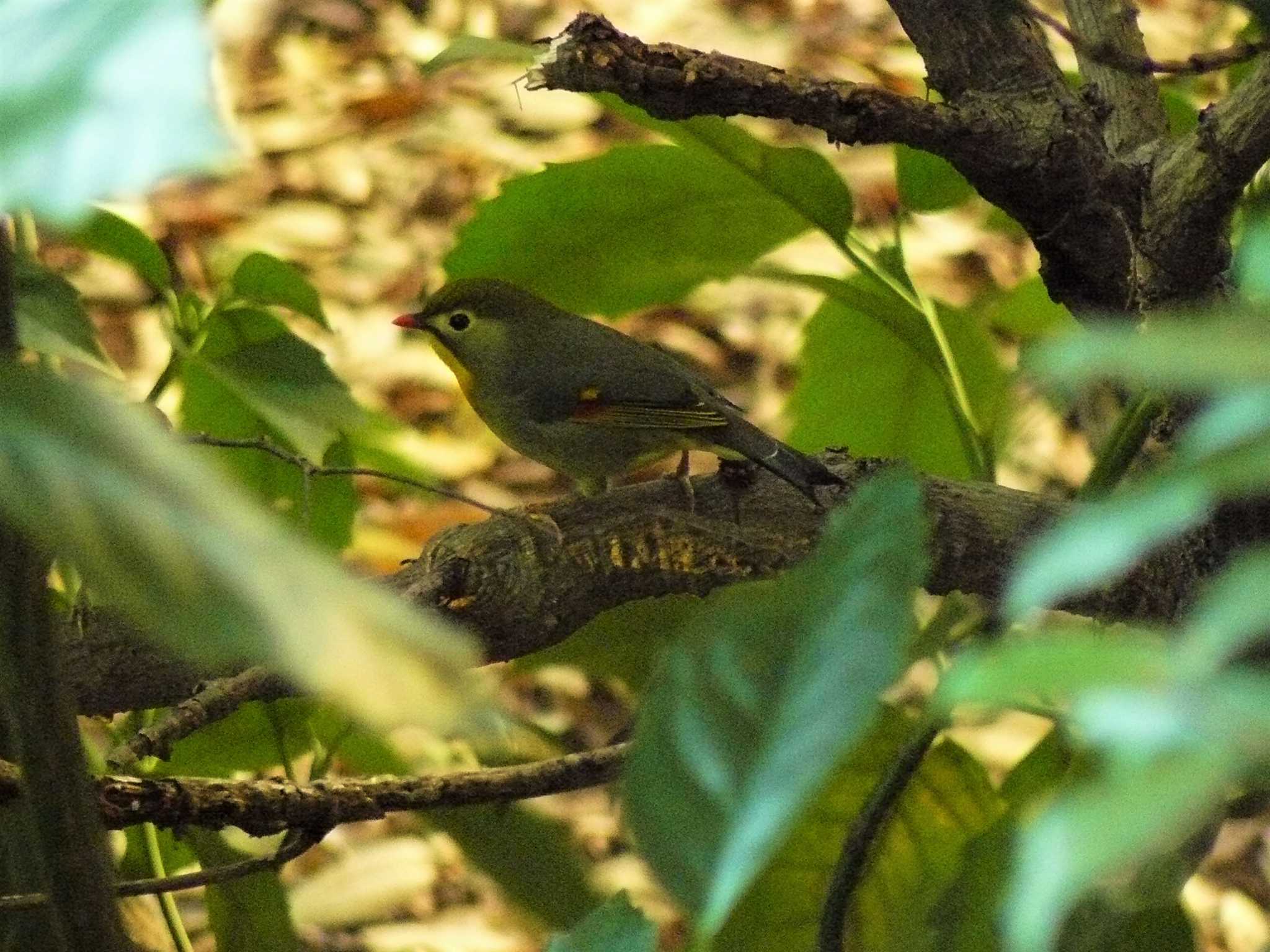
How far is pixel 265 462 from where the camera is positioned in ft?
4.68

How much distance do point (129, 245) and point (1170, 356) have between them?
1119 millimetres

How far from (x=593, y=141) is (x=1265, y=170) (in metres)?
2.80

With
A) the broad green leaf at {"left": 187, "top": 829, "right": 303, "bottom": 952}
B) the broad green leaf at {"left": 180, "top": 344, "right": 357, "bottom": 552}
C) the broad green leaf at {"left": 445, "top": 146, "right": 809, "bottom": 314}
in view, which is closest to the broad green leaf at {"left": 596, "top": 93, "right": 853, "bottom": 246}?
the broad green leaf at {"left": 445, "top": 146, "right": 809, "bottom": 314}

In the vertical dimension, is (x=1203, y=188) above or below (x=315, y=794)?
above

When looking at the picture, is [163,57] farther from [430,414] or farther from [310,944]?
[430,414]

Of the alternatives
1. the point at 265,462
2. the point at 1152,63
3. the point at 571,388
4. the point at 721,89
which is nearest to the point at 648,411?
the point at 571,388

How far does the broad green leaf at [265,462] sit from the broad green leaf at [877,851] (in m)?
0.47

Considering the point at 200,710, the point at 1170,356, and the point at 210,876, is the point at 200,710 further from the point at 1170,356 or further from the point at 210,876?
the point at 1170,356

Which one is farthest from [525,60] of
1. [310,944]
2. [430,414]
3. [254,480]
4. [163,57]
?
[430,414]

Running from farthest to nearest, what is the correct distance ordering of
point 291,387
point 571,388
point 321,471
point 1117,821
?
point 571,388 < point 291,387 < point 321,471 < point 1117,821

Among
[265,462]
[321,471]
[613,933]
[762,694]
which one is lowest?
[265,462]

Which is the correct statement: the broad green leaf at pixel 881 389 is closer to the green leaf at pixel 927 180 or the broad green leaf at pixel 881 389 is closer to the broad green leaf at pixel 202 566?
the green leaf at pixel 927 180

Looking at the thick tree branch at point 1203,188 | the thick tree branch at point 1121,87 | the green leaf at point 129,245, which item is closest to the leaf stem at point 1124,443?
the thick tree branch at point 1203,188

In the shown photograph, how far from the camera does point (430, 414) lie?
3.49m
